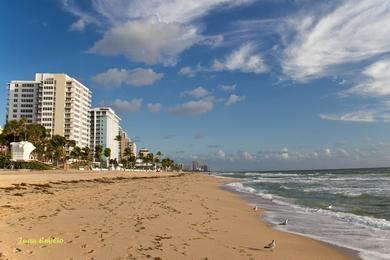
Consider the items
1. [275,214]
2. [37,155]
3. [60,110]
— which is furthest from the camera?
→ [60,110]

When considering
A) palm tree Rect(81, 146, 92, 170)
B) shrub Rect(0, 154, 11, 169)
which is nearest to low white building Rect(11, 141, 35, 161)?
shrub Rect(0, 154, 11, 169)

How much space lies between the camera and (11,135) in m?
100

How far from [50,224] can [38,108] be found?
556 feet

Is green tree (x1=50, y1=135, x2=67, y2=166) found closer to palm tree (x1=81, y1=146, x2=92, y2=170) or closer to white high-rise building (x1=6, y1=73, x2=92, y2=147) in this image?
palm tree (x1=81, y1=146, x2=92, y2=170)

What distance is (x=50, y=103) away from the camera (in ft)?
543

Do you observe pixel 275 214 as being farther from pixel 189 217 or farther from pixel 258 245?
pixel 258 245

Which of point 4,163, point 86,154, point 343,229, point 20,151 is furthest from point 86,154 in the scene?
point 343,229

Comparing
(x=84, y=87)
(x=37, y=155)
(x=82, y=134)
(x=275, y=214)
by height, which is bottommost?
(x=275, y=214)

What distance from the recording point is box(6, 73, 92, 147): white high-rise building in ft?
543

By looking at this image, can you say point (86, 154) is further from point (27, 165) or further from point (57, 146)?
point (27, 165)

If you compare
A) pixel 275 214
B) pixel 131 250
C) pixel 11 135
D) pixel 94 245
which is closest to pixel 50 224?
pixel 94 245

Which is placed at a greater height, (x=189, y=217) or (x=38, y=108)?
(x=38, y=108)

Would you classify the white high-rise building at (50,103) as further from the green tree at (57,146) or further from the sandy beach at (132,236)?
the sandy beach at (132,236)

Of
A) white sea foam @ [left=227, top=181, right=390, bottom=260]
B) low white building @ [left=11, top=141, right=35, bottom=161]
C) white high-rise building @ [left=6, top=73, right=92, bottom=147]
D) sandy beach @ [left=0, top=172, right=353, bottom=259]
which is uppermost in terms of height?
white high-rise building @ [left=6, top=73, right=92, bottom=147]
